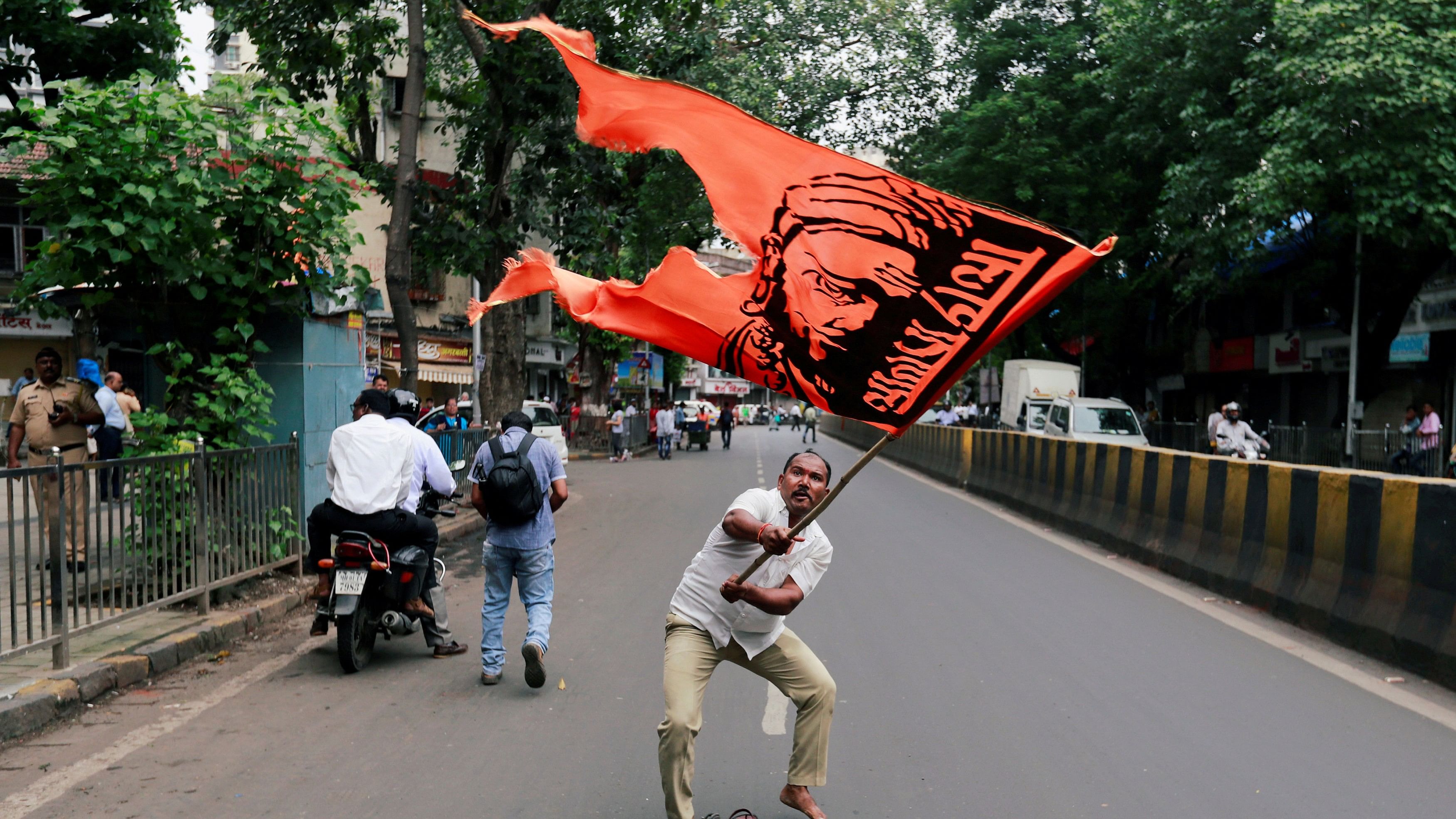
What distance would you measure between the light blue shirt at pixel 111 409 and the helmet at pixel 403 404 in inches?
226

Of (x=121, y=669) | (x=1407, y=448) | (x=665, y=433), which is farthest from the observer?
(x=665, y=433)

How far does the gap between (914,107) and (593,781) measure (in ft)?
96.0

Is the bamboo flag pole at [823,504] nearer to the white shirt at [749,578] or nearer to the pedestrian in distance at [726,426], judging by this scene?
the white shirt at [749,578]

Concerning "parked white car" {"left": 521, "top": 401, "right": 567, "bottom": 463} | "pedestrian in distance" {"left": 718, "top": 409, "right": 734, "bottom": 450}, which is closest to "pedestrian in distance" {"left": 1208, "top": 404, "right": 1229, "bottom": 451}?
"parked white car" {"left": 521, "top": 401, "right": 567, "bottom": 463}

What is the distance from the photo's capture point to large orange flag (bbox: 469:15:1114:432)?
12.1 ft

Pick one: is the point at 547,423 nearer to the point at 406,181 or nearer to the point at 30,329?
the point at 30,329

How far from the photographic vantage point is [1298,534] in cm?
857

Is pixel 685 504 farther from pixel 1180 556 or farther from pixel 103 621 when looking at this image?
pixel 103 621

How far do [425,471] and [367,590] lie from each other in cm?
99

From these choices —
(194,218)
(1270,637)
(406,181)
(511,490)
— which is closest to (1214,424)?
(1270,637)

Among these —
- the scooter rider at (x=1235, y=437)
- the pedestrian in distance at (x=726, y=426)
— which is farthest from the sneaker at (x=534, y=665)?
the pedestrian in distance at (x=726, y=426)

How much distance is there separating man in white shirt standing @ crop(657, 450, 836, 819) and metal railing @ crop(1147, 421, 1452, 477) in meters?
17.1

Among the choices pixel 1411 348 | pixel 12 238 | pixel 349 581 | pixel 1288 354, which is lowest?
pixel 349 581

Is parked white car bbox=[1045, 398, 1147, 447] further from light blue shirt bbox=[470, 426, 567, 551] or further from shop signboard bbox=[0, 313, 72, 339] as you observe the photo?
shop signboard bbox=[0, 313, 72, 339]
